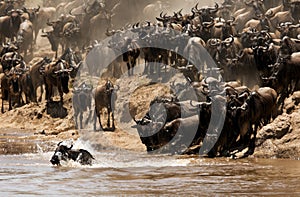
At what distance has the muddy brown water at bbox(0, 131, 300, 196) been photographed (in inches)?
508

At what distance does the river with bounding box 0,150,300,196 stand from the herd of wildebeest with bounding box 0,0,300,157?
1155mm

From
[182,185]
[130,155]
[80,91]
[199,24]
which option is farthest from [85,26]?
[182,185]

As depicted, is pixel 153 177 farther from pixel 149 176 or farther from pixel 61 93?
pixel 61 93

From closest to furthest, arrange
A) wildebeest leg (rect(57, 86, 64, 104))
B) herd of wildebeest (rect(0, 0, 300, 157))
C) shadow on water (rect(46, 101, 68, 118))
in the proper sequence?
herd of wildebeest (rect(0, 0, 300, 157)), shadow on water (rect(46, 101, 68, 118)), wildebeest leg (rect(57, 86, 64, 104))

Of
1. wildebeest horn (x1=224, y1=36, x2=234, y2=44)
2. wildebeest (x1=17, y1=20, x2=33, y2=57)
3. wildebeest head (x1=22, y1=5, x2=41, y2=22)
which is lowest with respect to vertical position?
wildebeest horn (x1=224, y1=36, x2=234, y2=44)

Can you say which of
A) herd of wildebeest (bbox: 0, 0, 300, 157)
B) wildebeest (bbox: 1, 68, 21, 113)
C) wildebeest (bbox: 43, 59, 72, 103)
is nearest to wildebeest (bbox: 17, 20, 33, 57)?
herd of wildebeest (bbox: 0, 0, 300, 157)

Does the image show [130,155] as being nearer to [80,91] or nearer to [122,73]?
[80,91]

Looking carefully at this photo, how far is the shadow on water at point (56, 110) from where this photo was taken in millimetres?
25562

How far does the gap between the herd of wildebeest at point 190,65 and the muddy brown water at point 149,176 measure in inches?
43.3

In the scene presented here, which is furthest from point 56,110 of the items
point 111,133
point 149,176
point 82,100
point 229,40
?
point 149,176

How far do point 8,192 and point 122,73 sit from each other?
14.7 meters

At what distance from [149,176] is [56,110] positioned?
11644 millimetres

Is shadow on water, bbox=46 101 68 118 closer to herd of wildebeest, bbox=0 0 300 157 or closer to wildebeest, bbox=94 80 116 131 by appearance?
herd of wildebeest, bbox=0 0 300 157

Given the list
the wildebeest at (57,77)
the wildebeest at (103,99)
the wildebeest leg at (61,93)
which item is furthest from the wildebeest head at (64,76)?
the wildebeest at (103,99)
